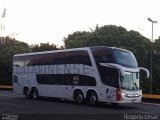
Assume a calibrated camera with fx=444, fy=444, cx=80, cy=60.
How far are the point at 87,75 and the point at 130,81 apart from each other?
8.94ft

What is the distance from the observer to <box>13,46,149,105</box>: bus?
2500 cm

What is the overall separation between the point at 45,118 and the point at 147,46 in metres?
45.5

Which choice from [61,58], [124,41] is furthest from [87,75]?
[124,41]

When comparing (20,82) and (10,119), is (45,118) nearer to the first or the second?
(10,119)

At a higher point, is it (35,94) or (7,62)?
(7,62)

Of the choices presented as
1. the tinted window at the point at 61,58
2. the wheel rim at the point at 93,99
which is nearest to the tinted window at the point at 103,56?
the tinted window at the point at 61,58

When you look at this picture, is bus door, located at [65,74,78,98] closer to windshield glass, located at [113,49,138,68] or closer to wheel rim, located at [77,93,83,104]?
wheel rim, located at [77,93,83,104]

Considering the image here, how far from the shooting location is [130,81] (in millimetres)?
25328

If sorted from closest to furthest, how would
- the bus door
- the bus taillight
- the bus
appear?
the bus taillight, the bus, the bus door

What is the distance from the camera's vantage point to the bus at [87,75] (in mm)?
25000

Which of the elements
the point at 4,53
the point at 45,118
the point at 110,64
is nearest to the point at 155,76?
the point at 4,53

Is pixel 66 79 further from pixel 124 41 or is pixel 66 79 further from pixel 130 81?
pixel 124 41

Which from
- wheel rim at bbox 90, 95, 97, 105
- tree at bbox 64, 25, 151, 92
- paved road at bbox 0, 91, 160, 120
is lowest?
paved road at bbox 0, 91, 160, 120

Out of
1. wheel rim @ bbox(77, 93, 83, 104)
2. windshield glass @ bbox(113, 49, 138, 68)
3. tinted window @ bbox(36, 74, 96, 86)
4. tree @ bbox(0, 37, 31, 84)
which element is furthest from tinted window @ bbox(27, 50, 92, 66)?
tree @ bbox(0, 37, 31, 84)
